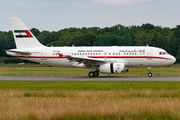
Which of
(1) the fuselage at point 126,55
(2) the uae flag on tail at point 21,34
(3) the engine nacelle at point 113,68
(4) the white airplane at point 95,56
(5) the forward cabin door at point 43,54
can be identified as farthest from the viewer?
(2) the uae flag on tail at point 21,34

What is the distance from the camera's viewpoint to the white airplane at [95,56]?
3602 cm

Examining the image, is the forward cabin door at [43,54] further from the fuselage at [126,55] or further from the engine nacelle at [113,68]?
the engine nacelle at [113,68]

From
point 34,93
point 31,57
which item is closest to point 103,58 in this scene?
point 31,57

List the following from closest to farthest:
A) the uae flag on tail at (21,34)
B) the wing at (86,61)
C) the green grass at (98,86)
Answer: the green grass at (98,86) < the wing at (86,61) < the uae flag on tail at (21,34)

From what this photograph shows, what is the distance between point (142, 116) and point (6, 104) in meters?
7.04

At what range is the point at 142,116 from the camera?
39.0 feet

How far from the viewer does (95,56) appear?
1487 inches

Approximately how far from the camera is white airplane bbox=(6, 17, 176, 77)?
36.0m

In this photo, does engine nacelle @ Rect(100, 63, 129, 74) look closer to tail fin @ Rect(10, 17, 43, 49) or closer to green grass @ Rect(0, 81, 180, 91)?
green grass @ Rect(0, 81, 180, 91)

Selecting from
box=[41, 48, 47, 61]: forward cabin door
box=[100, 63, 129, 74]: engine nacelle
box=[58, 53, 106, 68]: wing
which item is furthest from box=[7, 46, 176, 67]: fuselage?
box=[100, 63, 129, 74]: engine nacelle

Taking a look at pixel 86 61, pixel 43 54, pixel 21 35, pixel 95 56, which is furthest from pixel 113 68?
pixel 21 35

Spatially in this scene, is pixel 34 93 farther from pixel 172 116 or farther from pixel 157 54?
pixel 157 54

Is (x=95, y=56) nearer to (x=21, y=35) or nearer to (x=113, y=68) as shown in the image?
(x=113, y=68)

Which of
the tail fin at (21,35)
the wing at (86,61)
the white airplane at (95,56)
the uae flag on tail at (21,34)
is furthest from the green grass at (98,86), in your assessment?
the uae flag on tail at (21,34)
